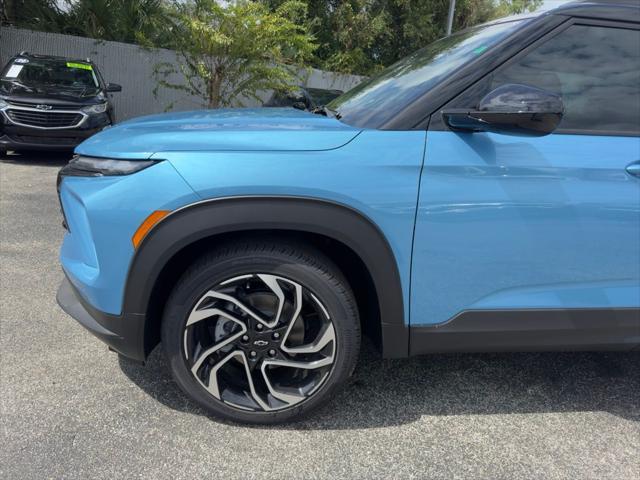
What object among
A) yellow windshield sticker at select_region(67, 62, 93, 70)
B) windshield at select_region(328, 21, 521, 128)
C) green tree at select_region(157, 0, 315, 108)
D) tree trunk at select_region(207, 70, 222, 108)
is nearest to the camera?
windshield at select_region(328, 21, 521, 128)

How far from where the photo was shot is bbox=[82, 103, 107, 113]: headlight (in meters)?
7.74

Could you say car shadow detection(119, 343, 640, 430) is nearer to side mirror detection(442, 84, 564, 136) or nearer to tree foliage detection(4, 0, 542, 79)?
side mirror detection(442, 84, 564, 136)

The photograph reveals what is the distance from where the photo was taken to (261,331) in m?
2.11

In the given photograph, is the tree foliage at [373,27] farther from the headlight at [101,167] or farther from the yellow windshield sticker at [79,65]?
the headlight at [101,167]

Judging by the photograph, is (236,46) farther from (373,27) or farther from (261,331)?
(373,27)

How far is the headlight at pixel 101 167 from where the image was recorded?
1.95m

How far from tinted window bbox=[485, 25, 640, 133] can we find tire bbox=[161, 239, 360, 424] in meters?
1.11

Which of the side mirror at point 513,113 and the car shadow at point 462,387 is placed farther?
the car shadow at point 462,387

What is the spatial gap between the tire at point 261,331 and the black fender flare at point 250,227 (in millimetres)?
128

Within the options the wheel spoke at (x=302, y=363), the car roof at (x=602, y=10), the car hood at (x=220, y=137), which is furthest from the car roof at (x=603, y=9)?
the wheel spoke at (x=302, y=363)

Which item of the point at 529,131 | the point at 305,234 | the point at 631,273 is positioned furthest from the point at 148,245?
the point at 631,273

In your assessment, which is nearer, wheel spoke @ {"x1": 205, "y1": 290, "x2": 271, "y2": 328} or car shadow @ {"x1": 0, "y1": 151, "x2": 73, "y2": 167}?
wheel spoke @ {"x1": 205, "y1": 290, "x2": 271, "y2": 328}

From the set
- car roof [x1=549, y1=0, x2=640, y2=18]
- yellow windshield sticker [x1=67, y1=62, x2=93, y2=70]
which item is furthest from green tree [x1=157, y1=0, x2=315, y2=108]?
car roof [x1=549, y1=0, x2=640, y2=18]

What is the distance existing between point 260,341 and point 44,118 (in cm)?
697
